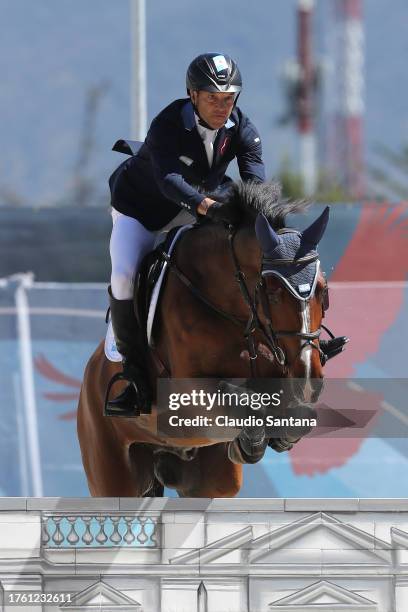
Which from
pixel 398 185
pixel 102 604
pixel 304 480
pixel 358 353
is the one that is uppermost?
pixel 398 185

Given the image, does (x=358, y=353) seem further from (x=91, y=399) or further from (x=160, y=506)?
(x=160, y=506)

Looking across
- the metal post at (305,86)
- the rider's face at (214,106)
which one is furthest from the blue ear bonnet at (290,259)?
the metal post at (305,86)

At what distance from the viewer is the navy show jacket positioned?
4.61 metres

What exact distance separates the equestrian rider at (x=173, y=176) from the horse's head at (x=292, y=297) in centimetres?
32

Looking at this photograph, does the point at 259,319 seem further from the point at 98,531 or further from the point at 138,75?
the point at 138,75

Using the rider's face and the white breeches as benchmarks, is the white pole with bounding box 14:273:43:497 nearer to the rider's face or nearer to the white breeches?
the white breeches

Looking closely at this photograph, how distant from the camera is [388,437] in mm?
6633

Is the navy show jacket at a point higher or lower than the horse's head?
higher

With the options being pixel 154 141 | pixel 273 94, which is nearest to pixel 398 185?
pixel 154 141

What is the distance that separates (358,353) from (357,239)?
69 centimetres

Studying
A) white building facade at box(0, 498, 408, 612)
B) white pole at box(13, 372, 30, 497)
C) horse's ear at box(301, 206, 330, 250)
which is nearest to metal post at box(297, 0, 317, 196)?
white pole at box(13, 372, 30, 497)

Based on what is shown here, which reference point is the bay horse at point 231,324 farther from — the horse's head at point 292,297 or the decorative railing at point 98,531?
the decorative railing at point 98,531

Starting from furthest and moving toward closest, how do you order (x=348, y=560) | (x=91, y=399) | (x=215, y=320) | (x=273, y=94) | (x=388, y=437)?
(x=273, y=94)
(x=388, y=437)
(x=91, y=399)
(x=215, y=320)
(x=348, y=560)

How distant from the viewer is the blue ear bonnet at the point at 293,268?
421cm
